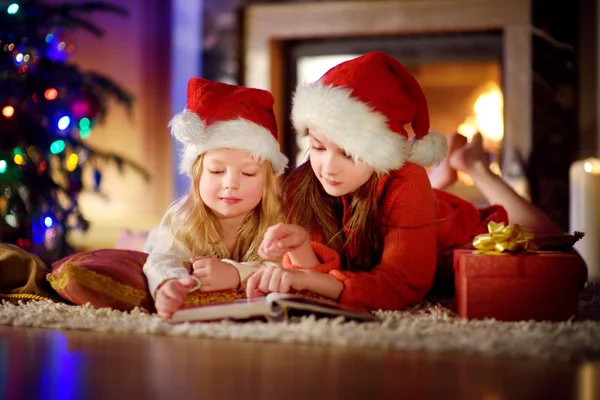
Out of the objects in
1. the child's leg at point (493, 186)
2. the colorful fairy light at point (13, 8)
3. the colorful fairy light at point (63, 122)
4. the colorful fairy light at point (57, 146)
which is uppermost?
the colorful fairy light at point (13, 8)

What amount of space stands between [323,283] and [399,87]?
39 cm

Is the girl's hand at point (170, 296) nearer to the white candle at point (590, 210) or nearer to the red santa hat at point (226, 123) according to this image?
the red santa hat at point (226, 123)

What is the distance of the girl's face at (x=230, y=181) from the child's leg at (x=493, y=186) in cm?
70

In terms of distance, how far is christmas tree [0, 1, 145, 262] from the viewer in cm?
209

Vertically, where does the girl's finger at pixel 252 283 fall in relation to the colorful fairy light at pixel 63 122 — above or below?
below

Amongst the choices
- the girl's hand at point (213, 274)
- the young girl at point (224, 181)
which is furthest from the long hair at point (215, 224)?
the girl's hand at point (213, 274)

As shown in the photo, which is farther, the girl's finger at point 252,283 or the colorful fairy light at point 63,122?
the colorful fairy light at point 63,122

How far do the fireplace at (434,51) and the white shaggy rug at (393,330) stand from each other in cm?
190

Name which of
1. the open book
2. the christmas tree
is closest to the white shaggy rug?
the open book

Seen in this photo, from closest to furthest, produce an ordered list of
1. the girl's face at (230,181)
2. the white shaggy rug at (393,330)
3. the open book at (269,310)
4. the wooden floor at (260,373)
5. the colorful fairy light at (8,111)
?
1. the wooden floor at (260,373)
2. the white shaggy rug at (393,330)
3. the open book at (269,310)
4. the girl's face at (230,181)
5. the colorful fairy light at (8,111)

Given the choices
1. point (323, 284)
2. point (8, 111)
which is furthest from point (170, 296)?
point (8, 111)

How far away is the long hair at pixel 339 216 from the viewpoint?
1312 mm

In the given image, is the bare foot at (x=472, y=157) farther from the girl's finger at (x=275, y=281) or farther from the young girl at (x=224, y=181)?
the girl's finger at (x=275, y=281)

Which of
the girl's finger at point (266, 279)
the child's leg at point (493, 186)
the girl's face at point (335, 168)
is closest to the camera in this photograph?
the girl's finger at point (266, 279)
